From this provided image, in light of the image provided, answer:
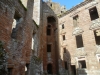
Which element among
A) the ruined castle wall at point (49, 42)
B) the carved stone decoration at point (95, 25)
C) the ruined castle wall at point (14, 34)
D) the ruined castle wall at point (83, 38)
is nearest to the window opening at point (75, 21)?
the ruined castle wall at point (83, 38)

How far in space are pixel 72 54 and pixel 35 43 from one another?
21.1 ft

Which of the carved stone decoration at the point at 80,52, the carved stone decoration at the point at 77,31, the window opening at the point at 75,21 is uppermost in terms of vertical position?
the window opening at the point at 75,21

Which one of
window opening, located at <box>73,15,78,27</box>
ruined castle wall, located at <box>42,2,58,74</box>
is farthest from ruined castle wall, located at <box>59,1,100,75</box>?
ruined castle wall, located at <box>42,2,58,74</box>

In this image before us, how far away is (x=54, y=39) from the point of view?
18.2 metres

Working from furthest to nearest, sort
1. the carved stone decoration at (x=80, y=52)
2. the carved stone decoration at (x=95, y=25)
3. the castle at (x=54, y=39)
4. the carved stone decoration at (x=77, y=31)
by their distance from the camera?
the carved stone decoration at (x=77, y=31), the carved stone decoration at (x=80, y=52), the carved stone decoration at (x=95, y=25), the castle at (x=54, y=39)

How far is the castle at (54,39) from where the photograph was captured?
302 inches

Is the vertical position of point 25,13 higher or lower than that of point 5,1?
higher

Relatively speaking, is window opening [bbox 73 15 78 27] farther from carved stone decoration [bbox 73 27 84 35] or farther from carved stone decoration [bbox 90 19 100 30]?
carved stone decoration [bbox 90 19 100 30]

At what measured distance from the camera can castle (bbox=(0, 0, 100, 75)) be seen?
25.2ft

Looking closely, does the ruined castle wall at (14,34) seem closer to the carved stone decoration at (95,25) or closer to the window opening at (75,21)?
the carved stone decoration at (95,25)

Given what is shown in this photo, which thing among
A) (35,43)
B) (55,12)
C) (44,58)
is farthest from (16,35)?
(55,12)

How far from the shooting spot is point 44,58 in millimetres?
15383

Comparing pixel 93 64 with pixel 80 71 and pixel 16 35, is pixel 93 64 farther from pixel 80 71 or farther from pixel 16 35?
pixel 16 35

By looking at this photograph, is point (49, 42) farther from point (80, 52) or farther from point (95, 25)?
point (95, 25)
